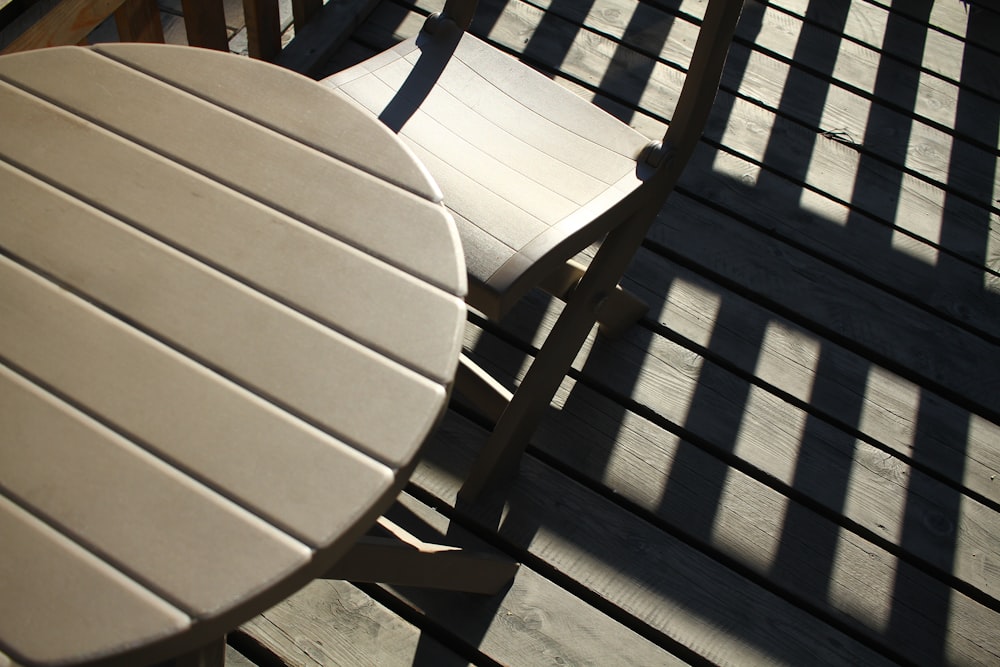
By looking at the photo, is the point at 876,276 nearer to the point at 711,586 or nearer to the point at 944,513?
the point at 944,513

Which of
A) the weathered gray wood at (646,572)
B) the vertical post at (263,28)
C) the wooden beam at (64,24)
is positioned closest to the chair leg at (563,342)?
the weathered gray wood at (646,572)

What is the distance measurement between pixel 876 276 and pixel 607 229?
3.49 feet

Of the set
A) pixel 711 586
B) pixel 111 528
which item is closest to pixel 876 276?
pixel 711 586

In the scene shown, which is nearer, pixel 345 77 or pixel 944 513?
pixel 345 77

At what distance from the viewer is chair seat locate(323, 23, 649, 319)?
1.21m

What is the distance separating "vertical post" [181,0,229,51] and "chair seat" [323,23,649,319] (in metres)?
0.59

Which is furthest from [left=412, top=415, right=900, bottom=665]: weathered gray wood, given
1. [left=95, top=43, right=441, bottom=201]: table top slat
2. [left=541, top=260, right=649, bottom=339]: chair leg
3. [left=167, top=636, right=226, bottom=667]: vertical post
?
[left=95, top=43, right=441, bottom=201]: table top slat

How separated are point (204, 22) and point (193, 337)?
126cm

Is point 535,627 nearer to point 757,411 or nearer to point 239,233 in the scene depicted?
point 757,411

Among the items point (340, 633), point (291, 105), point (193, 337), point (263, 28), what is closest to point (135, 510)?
point (193, 337)

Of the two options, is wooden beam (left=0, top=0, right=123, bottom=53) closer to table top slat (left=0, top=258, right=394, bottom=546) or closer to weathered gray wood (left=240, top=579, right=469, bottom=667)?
table top slat (left=0, top=258, right=394, bottom=546)

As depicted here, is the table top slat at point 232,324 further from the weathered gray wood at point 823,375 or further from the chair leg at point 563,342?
the weathered gray wood at point 823,375

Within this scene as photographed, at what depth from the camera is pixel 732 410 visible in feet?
5.90

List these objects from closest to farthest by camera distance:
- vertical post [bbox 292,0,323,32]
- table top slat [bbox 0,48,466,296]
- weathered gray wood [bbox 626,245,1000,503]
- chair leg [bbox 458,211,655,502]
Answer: table top slat [bbox 0,48,466,296] < chair leg [bbox 458,211,655,502] < weathered gray wood [bbox 626,245,1000,503] < vertical post [bbox 292,0,323,32]
